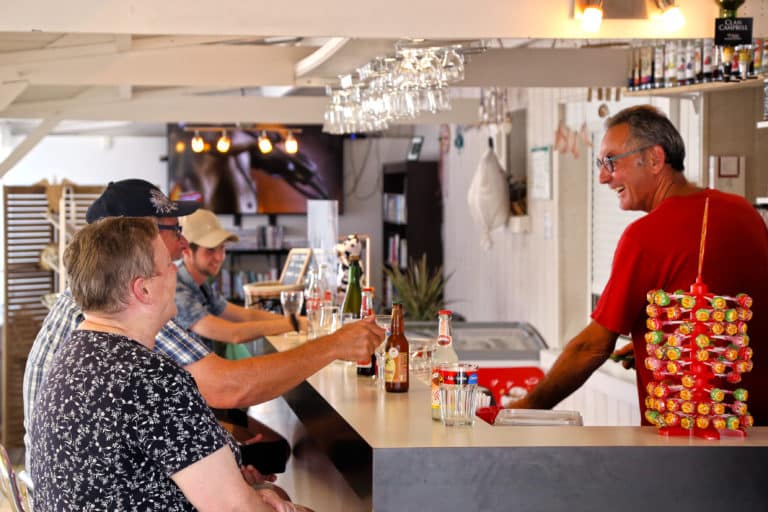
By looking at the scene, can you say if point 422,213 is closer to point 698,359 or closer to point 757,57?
point 757,57

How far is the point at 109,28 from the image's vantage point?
11.4 feet

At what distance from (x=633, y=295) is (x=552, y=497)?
81cm

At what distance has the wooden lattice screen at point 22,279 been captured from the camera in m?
9.29

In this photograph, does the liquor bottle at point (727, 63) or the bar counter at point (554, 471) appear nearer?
the bar counter at point (554, 471)

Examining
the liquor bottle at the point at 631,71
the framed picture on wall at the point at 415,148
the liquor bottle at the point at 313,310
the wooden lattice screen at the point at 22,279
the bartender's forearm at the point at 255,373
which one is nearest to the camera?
the bartender's forearm at the point at 255,373

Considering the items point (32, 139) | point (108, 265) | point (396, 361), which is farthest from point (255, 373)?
point (32, 139)

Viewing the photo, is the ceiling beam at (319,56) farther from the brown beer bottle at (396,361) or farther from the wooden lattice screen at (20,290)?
the wooden lattice screen at (20,290)

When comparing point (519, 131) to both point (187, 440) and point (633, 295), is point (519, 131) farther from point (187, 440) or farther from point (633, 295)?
point (187, 440)

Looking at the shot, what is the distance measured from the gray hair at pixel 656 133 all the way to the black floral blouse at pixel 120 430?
180 centimetres

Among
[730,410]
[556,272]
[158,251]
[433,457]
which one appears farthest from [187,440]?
[556,272]

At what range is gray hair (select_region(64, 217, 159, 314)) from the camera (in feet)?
7.36

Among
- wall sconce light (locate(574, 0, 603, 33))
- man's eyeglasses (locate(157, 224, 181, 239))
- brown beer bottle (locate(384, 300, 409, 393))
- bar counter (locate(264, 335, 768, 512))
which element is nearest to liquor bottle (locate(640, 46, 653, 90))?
wall sconce light (locate(574, 0, 603, 33))

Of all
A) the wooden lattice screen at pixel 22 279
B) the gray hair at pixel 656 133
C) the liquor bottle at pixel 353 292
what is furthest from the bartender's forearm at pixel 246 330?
the wooden lattice screen at pixel 22 279

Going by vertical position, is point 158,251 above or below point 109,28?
below
